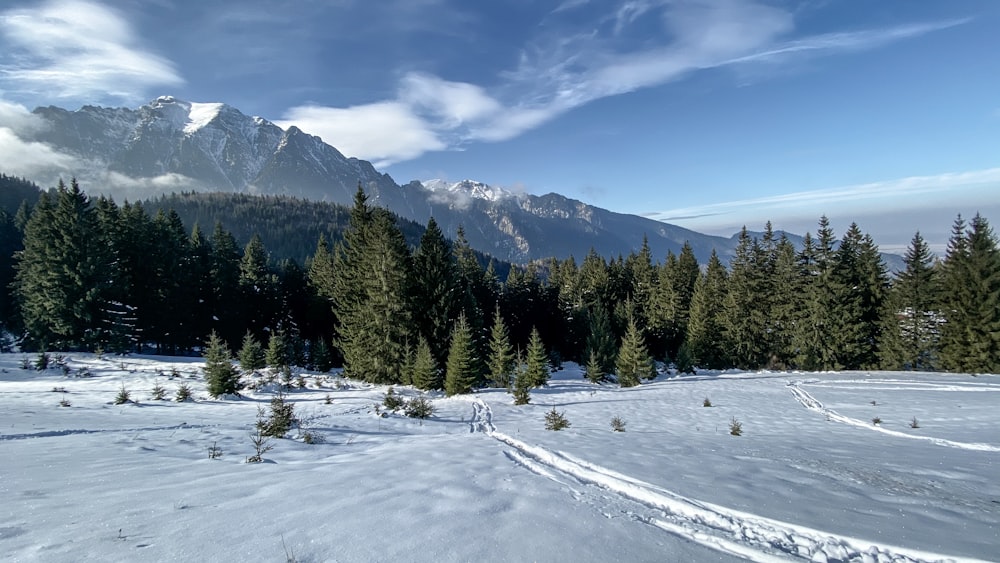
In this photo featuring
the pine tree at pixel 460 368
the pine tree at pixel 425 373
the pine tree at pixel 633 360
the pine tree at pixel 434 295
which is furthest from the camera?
the pine tree at pixel 633 360

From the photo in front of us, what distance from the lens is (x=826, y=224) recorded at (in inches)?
1558

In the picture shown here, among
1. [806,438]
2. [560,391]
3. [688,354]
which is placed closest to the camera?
[806,438]

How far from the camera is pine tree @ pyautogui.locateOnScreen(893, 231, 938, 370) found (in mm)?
34844

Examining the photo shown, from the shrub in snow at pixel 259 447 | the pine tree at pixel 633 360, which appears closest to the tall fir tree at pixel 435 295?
the pine tree at pixel 633 360

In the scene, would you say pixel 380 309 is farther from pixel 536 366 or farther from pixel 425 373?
pixel 536 366

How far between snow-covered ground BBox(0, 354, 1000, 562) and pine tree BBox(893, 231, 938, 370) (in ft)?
93.9

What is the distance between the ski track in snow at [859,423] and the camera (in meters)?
10.7

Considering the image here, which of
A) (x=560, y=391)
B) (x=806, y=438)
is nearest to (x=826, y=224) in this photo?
(x=560, y=391)

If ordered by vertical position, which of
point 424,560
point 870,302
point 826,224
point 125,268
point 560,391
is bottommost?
point 560,391

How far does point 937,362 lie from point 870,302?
6.89 meters

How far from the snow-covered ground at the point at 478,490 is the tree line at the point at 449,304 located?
1203 centimetres

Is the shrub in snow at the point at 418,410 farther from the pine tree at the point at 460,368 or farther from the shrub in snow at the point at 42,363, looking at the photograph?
the shrub in snow at the point at 42,363

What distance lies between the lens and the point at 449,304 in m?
30.4

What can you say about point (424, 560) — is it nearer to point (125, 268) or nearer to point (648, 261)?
point (125, 268)
